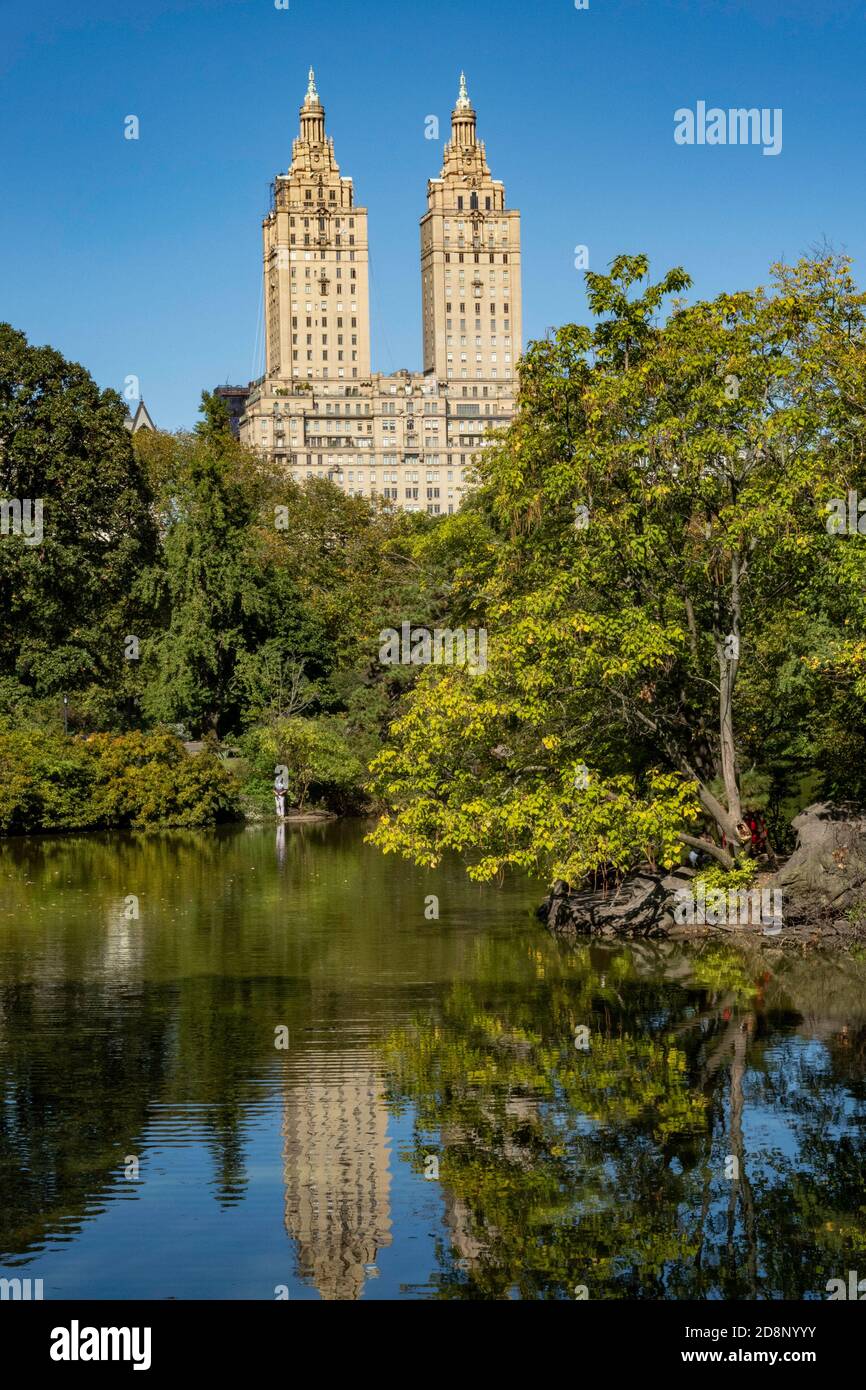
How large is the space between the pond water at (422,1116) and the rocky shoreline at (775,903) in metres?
0.91

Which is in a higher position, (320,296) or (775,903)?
(320,296)

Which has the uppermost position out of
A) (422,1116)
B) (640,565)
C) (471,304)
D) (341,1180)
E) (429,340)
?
(471,304)

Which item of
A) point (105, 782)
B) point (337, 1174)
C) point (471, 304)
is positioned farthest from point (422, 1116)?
point (471, 304)

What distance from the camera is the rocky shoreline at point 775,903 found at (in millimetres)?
24406

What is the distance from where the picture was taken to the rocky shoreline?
24406 mm

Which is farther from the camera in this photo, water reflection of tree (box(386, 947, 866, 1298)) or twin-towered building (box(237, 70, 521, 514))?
twin-towered building (box(237, 70, 521, 514))

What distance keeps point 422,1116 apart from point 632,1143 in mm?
2077

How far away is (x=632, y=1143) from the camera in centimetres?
1420

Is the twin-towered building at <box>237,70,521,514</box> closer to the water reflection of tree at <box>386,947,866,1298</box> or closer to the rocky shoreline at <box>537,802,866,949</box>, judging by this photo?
the rocky shoreline at <box>537,802,866,949</box>

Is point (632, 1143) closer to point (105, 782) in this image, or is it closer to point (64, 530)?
point (105, 782)

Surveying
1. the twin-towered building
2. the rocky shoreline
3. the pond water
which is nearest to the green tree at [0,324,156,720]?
the pond water

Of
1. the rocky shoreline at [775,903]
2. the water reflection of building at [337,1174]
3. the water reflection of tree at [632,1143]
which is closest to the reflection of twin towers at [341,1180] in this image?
the water reflection of building at [337,1174]

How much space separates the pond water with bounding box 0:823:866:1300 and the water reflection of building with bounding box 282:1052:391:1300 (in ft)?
0.10
